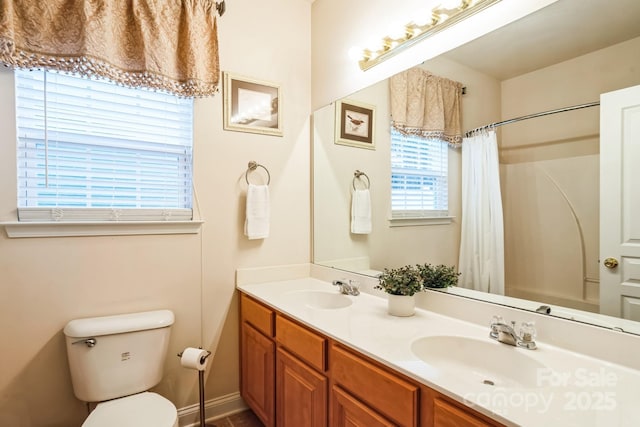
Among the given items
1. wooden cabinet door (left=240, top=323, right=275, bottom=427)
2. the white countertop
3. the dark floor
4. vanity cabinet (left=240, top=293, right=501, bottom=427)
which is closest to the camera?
the white countertop

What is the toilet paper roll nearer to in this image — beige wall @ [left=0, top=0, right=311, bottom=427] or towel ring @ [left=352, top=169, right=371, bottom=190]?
beige wall @ [left=0, top=0, right=311, bottom=427]

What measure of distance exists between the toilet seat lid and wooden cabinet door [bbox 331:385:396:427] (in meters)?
0.65

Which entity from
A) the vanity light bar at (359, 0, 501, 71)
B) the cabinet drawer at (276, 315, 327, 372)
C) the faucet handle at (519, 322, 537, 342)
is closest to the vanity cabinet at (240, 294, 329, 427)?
the cabinet drawer at (276, 315, 327, 372)

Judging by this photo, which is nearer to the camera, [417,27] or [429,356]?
[429,356]

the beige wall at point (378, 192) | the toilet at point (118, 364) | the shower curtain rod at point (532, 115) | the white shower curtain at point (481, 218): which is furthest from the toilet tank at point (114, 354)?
the shower curtain rod at point (532, 115)

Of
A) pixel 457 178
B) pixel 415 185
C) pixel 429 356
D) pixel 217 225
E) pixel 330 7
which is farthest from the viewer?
pixel 330 7

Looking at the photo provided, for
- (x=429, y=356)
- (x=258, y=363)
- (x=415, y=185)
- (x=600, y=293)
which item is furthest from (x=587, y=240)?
(x=258, y=363)

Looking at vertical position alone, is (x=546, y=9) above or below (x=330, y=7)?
below

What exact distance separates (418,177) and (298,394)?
1.18 m

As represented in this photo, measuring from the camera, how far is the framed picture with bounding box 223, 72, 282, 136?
1.99m

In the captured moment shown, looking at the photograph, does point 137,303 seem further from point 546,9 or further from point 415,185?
point 546,9

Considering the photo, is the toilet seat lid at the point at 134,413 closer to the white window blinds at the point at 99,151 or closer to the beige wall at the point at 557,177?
the white window blinds at the point at 99,151

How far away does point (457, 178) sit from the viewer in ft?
4.85

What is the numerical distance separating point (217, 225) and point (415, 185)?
1.16 m
